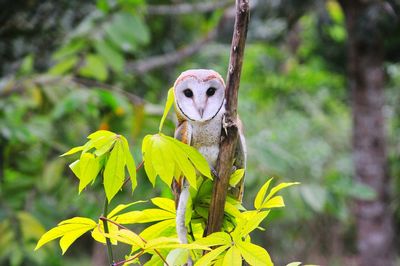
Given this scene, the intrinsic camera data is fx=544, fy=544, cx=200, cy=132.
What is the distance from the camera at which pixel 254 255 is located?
52 cm

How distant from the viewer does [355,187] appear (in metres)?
1.77

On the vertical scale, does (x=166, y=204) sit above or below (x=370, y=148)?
above

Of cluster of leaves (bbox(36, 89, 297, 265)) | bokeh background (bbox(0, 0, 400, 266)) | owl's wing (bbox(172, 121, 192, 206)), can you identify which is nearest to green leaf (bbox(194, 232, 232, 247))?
cluster of leaves (bbox(36, 89, 297, 265))

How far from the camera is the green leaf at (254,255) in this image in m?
0.51

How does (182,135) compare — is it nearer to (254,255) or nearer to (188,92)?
(188,92)

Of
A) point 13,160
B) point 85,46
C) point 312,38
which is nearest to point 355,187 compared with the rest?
point 85,46

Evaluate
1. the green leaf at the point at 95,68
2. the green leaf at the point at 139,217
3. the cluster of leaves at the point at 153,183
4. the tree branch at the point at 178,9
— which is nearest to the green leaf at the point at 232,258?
the cluster of leaves at the point at 153,183

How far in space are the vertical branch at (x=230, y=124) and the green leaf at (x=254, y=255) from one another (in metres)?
0.04

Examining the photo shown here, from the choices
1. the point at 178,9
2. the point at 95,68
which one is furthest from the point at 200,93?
the point at 178,9

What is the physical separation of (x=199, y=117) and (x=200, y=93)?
0.03 metres

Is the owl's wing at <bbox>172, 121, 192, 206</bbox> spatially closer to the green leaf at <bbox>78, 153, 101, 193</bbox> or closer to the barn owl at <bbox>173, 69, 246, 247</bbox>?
the barn owl at <bbox>173, 69, 246, 247</bbox>

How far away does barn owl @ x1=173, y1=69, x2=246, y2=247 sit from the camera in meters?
0.56

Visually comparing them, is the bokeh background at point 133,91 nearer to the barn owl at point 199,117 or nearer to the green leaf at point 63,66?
the green leaf at point 63,66

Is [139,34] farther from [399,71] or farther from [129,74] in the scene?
[399,71]
